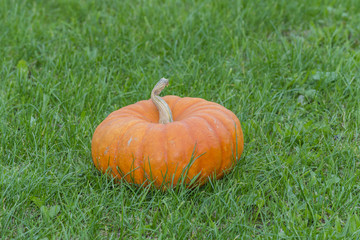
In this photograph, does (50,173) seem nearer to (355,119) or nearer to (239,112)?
(239,112)

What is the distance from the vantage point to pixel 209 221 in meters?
2.59

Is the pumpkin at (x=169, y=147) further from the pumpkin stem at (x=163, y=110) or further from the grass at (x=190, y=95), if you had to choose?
the grass at (x=190, y=95)

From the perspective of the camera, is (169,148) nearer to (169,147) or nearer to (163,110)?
(169,147)

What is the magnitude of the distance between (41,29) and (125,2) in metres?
1.04

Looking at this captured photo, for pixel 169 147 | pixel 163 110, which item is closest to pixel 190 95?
pixel 163 110

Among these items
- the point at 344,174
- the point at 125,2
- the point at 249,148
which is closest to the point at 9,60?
the point at 125,2

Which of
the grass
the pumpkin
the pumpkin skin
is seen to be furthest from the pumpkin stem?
the grass

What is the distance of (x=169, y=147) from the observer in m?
2.67

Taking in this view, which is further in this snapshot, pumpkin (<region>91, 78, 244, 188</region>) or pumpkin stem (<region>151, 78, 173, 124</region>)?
pumpkin stem (<region>151, 78, 173, 124</region>)

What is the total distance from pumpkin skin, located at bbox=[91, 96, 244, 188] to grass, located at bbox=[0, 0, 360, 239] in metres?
0.11

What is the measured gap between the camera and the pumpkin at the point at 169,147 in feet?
8.79

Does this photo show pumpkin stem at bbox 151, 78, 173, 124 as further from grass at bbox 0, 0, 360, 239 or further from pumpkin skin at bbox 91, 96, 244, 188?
grass at bbox 0, 0, 360, 239

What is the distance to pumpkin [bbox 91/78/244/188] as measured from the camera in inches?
105

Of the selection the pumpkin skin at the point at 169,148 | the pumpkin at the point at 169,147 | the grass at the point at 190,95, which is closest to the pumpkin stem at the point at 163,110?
the pumpkin at the point at 169,147
